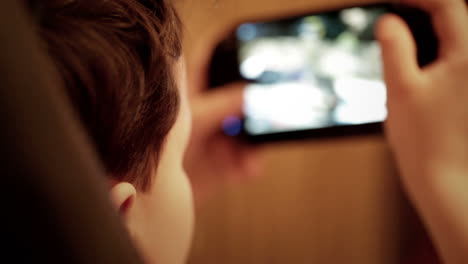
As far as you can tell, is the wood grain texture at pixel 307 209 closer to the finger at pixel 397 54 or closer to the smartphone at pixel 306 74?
the smartphone at pixel 306 74

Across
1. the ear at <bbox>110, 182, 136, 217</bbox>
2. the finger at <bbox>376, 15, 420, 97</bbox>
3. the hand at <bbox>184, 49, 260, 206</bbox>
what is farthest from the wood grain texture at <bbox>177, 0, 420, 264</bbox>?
the ear at <bbox>110, 182, 136, 217</bbox>

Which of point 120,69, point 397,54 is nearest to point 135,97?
point 120,69

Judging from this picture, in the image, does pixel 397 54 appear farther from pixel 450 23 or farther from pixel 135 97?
pixel 135 97

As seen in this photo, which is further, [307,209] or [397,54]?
[307,209]

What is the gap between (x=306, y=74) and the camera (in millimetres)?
679

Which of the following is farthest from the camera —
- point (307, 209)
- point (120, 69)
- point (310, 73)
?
point (307, 209)

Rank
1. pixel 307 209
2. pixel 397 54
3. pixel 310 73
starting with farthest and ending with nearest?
pixel 307 209 → pixel 310 73 → pixel 397 54

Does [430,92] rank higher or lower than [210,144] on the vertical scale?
higher

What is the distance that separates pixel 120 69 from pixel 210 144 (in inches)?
17.1

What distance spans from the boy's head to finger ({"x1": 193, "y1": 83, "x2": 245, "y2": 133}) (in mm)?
265

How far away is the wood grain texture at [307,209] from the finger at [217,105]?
0.29m

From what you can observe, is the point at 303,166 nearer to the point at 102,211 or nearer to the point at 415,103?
the point at 415,103

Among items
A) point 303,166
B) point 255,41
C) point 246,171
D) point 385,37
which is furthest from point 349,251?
point 385,37

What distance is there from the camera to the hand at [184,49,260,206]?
28.5 inches
